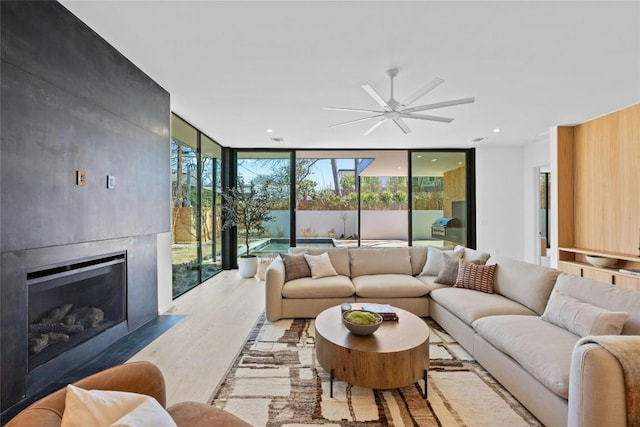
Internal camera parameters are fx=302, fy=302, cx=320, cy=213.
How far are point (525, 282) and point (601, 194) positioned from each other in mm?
2721

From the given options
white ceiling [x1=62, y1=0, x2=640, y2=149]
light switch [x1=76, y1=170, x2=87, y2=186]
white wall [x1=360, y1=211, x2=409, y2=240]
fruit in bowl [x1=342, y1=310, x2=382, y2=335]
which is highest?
white ceiling [x1=62, y1=0, x2=640, y2=149]

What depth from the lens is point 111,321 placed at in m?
2.86

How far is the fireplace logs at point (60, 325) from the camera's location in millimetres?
2121

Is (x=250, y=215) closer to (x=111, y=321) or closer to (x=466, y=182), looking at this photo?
(x=111, y=321)

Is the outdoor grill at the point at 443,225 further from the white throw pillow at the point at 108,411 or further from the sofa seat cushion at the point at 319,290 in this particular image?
the white throw pillow at the point at 108,411

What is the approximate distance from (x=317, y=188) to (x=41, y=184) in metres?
5.10

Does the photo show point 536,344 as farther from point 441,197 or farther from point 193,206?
point 441,197

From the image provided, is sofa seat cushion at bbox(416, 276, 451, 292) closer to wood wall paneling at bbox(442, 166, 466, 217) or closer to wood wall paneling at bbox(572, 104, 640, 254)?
wood wall paneling at bbox(572, 104, 640, 254)

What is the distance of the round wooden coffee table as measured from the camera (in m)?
2.00

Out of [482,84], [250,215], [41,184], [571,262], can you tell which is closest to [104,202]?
[41,184]

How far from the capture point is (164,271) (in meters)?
3.72

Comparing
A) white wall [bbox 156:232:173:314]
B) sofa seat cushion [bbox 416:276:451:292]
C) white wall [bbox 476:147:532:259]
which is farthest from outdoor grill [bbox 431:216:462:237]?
white wall [bbox 156:232:173:314]

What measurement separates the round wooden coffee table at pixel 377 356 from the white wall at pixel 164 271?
2.33m

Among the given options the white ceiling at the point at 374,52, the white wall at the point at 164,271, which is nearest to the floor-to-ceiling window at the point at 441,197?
the white ceiling at the point at 374,52
